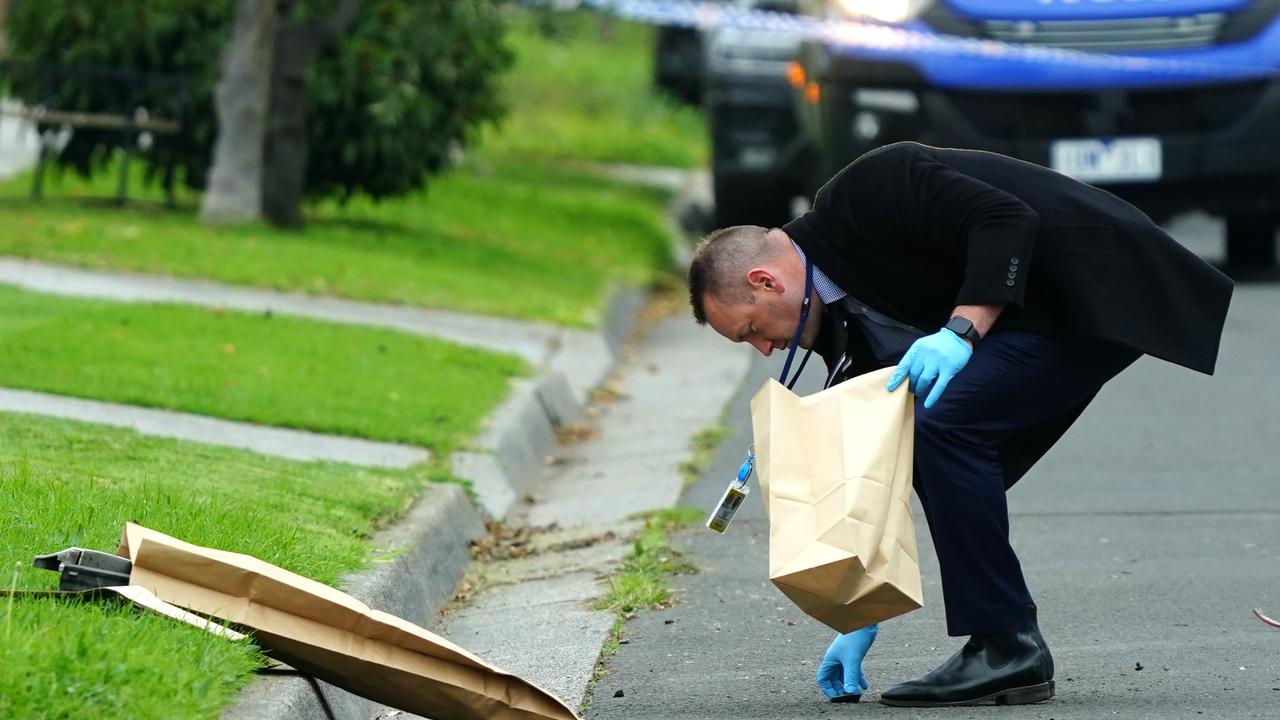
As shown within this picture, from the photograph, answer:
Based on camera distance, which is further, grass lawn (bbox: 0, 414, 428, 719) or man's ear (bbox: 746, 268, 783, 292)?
man's ear (bbox: 746, 268, 783, 292)

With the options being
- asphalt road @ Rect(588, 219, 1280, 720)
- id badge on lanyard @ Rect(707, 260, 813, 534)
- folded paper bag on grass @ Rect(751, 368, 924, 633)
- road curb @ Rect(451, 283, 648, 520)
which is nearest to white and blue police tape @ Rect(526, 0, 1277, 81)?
road curb @ Rect(451, 283, 648, 520)

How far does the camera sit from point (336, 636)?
152 inches

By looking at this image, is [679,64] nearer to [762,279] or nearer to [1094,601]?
[1094,601]

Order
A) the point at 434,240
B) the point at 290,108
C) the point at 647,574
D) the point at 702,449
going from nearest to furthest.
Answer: the point at 647,574
the point at 702,449
the point at 290,108
the point at 434,240

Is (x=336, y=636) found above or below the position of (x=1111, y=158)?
above

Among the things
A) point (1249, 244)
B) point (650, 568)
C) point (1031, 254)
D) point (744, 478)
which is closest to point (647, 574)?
point (650, 568)

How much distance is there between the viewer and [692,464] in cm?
752

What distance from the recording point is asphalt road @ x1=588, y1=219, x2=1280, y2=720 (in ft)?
14.2

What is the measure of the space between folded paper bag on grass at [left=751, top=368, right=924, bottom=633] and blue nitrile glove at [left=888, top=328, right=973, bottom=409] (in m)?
→ 0.03

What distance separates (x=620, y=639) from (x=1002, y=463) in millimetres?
1120

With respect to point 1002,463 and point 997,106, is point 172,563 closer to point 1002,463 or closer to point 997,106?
point 1002,463

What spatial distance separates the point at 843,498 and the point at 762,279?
1.68 feet

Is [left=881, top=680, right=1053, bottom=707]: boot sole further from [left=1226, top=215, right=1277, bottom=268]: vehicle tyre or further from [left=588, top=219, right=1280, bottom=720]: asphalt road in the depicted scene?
[left=1226, top=215, right=1277, bottom=268]: vehicle tyre

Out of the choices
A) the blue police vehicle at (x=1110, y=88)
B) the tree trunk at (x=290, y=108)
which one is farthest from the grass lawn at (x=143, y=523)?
the tree trunk at (x=290, y=108)
